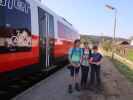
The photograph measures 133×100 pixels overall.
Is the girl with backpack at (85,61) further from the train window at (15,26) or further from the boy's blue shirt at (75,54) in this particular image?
the train window at (15,26)

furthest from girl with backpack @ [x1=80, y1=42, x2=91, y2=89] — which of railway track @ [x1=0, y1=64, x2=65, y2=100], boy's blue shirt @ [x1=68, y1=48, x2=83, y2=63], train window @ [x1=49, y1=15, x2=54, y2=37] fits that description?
train window @ [x1=49, y1=15, x2=54, y2=37]

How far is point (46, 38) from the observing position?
46.5 ft

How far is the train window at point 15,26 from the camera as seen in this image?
897cm

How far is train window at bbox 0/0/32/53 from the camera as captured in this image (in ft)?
29.4

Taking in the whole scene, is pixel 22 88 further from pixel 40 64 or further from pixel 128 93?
pixel 128 93

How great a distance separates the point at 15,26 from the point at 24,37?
86cm

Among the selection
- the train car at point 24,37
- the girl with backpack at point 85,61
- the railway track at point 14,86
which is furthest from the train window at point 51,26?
the girl with backpack at point 85,61

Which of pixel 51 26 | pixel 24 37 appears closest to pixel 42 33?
pixel 51 26

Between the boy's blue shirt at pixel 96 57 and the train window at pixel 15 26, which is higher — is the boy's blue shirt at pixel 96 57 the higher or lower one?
the lower one

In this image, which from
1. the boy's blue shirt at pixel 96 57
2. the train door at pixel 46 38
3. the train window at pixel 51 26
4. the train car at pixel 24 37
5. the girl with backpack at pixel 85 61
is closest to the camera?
the train car at pixel 24 37

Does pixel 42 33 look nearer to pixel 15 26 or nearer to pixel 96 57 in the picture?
pixel 96 57

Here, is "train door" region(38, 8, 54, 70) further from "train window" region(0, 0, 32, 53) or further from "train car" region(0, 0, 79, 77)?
"train window" region(0, 0, 32, 53)

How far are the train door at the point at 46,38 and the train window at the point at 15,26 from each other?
1.91 meters

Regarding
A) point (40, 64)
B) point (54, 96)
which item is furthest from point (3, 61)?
point (40, 64)
